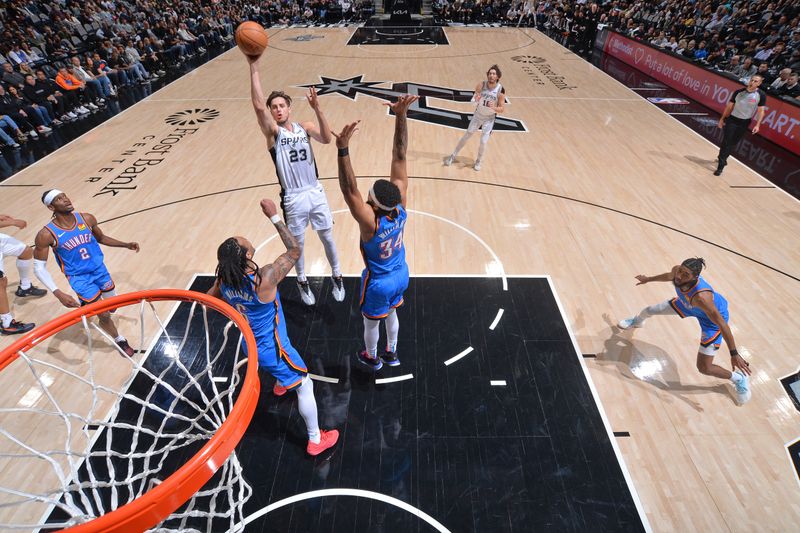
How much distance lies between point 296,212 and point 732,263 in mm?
5669

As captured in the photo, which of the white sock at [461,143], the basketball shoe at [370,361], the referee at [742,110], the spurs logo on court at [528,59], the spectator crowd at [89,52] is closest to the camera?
the basketball shoe at [370,361]

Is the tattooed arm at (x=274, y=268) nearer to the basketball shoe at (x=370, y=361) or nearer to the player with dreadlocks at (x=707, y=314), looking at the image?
the basketball shoe at (x=370, y=361)

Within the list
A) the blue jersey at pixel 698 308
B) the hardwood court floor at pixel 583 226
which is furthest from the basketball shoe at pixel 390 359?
the blue jersey at pixel 698 308

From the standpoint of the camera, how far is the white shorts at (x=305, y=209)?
4512 millimetres

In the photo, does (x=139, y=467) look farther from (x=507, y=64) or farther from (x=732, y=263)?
(x=507, y=64)

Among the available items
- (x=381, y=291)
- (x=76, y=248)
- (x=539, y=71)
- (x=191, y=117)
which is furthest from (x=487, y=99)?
(x=539, y=71)

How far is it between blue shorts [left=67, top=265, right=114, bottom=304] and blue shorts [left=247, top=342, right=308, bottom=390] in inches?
86.5

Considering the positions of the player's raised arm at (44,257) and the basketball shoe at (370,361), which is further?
the basketball shoe at (370,361)

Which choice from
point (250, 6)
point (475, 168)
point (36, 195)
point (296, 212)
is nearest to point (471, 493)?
point (296, 212)

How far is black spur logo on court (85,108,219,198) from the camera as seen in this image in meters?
7.58

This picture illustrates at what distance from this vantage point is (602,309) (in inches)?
199

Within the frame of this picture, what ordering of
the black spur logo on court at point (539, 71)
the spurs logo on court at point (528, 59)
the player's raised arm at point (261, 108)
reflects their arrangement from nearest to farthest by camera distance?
the player's raised arm at point (261, 108), the black spur logo on court at point (539, 71), the spurs logo on court at point (528, 59)

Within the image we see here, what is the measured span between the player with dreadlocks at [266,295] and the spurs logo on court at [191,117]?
8.64m

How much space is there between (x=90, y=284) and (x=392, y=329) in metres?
2.93
